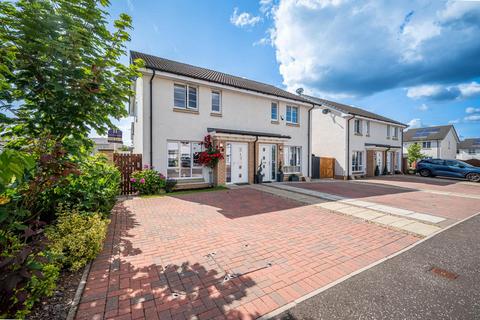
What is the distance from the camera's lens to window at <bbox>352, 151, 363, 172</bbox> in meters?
21.1

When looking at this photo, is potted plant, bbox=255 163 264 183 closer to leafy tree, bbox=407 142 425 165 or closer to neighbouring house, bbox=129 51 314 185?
neighbouring house, bbox=129 51 314 185

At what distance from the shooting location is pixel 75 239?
3.79 m

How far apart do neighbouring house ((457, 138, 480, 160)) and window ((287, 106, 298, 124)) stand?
200 feet

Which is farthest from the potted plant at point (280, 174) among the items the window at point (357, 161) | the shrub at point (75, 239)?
the shrub at point (75, 239)

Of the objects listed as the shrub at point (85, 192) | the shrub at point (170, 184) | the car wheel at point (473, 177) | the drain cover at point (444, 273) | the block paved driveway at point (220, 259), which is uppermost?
the shrub at point (85, 192)

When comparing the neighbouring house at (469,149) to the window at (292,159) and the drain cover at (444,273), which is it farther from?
the drain cover at (444,273)

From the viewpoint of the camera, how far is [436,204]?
31.3 ft

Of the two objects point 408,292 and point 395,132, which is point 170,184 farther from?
point 395,132

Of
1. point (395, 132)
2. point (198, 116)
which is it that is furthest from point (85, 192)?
point (395, 132)

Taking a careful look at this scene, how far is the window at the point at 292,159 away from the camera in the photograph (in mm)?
16769

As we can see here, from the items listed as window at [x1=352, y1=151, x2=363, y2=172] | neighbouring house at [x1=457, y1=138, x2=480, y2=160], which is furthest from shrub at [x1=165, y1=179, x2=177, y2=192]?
neighbouring house at [x1=457, y1=138, x2=480, y2=160]

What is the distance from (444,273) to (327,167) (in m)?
17.3

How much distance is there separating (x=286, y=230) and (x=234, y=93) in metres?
10.4

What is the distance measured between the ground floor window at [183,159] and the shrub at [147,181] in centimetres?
124
